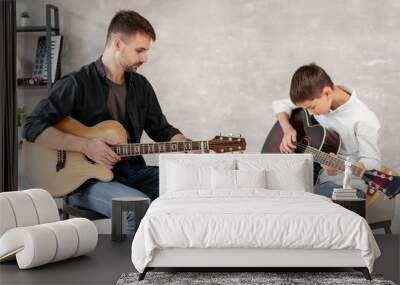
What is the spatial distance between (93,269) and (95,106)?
6.77 feet

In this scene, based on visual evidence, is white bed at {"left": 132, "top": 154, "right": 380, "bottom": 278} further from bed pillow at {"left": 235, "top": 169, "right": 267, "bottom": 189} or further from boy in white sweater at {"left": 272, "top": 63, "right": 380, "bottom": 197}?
boy in white sweater at {"left": 272, "top": 63, "right": 380, "bottom": 197}

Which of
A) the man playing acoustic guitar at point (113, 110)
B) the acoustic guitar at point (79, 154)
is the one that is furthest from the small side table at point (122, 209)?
the acoustic guitar at point (79, 154)

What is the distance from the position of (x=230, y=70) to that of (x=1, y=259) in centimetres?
292

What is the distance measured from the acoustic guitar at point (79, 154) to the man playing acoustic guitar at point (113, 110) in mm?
55

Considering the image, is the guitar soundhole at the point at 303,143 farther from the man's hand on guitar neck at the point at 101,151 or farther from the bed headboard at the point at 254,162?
the man's hand on guitar neck at the point at 101,151

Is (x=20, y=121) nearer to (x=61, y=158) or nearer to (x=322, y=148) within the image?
(x=61, y=158)

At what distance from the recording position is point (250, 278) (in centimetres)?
502

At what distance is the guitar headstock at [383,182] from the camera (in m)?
7.12

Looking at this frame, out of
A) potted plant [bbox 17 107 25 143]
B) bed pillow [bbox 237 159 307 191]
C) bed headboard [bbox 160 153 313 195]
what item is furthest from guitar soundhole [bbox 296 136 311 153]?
potted plant [bbox 17 107 25 143]

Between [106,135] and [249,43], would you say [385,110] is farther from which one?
[106,135]

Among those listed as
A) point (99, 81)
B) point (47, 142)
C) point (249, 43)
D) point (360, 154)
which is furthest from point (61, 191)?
point (360, 154)

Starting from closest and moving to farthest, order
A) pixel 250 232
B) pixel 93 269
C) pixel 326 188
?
1. pixel 250 232
2. pixel 93 269
3. pixel 326 188

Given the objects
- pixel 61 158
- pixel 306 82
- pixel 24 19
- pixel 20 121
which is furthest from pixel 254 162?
pixel 24 19

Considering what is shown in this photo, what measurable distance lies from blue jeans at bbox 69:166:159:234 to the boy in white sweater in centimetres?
130
